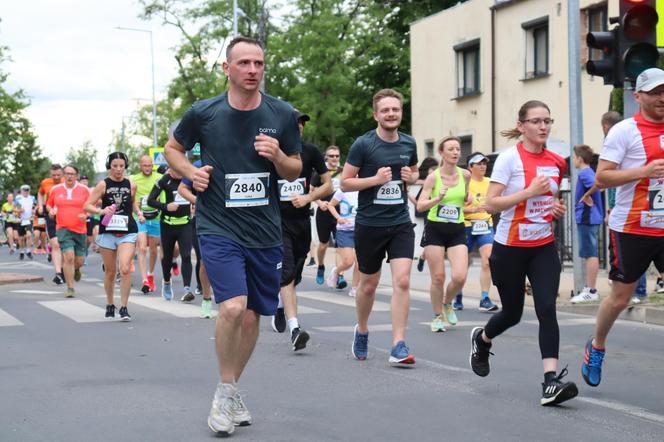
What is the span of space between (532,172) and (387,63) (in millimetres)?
36500

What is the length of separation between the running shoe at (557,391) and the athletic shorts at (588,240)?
6.89 meters

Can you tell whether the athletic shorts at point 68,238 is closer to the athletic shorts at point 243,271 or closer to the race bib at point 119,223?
the race bib at point 119,223

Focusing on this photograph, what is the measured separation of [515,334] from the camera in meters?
10.3

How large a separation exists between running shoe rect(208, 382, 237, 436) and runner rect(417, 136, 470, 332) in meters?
4.68

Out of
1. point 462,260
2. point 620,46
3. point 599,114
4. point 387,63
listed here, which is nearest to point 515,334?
point 462,260

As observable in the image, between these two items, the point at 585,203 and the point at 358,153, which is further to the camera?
the point at 585,203

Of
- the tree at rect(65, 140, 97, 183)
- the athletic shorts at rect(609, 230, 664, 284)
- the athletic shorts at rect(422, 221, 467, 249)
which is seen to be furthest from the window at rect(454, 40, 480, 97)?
the tree at rect(65, 140, 97, 183)

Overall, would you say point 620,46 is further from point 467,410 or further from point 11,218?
point 11,218

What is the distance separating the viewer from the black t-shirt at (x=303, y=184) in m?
9.30

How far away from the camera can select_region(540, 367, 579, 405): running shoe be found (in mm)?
6367

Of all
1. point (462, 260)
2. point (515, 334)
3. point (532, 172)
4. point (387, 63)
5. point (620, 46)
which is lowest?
point (515, 334)

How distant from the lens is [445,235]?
35.0 feet

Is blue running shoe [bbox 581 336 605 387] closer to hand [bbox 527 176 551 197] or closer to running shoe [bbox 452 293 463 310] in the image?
hand [bbox 527 176 551 197]

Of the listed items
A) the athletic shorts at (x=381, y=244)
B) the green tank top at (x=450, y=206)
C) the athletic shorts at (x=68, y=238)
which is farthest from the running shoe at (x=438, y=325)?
the athletic shorts at (x=68, y=238)
